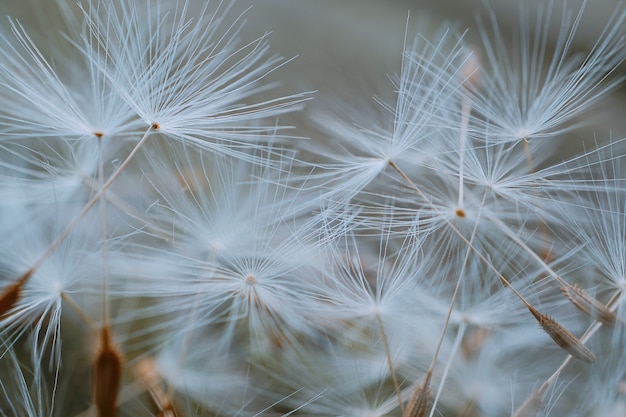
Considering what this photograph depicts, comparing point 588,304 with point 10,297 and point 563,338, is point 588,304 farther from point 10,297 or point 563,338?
point 10,297

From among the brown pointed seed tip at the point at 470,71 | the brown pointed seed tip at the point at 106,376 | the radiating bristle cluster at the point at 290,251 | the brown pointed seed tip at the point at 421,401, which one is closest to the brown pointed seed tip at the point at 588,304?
the radiating bristle cluster at the point at 290,251

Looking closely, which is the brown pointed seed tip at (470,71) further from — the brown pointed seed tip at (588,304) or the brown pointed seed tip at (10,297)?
the brown pointed seed tip at (10,297)

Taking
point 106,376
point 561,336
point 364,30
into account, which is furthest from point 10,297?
point 364,30

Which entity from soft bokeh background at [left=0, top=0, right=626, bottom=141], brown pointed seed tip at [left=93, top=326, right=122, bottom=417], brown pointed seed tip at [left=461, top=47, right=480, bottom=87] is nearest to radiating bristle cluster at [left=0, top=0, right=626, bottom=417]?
brown pointed seed tip at [left=461, top=47, right=480, bottom=87]

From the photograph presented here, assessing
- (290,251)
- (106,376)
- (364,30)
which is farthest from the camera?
(364,30)

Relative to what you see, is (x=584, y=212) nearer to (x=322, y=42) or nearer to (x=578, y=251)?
(x=578, y=251)

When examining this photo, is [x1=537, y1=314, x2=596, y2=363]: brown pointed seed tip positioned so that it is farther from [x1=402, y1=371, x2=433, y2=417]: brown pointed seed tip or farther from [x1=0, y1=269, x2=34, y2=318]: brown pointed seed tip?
[x1=0, y1=269, x2=34, y2=318]: brown pointed seed tip

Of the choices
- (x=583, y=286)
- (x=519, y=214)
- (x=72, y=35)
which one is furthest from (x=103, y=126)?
(x=583, y=286)
